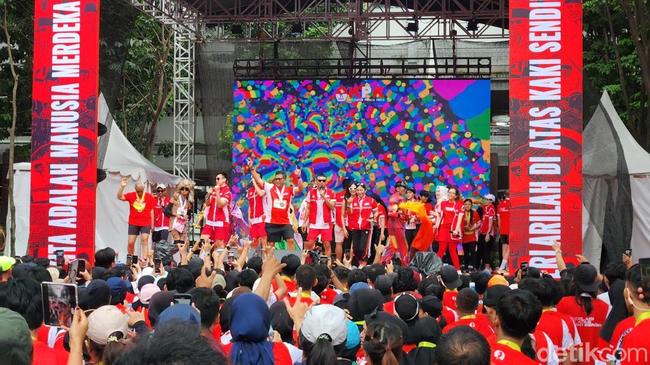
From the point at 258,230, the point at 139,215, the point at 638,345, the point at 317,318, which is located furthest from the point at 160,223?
the point at 638,345

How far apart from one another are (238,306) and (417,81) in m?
18.4

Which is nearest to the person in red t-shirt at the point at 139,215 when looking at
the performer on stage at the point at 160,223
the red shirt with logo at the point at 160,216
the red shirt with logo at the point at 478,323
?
the red shirt with logo at the point at 160,216

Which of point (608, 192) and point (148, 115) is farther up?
point (148, 115)

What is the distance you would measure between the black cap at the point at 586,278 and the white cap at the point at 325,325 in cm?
258

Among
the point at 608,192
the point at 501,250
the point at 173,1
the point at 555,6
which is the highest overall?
the point at 173,1

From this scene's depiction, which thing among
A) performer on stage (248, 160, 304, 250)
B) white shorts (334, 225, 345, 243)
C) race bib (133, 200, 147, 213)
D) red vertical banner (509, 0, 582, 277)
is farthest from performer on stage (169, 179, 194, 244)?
red vertical banner (509, 0, 582, 277)

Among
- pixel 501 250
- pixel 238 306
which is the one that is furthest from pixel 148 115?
pixel 238 306

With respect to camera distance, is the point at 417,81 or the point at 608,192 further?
the point at 417,81

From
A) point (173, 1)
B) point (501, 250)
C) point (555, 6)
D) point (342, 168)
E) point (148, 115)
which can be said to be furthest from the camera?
point (148, 115)

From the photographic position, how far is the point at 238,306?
3867mm

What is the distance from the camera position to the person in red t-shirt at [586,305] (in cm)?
588

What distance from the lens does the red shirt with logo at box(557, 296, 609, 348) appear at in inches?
231

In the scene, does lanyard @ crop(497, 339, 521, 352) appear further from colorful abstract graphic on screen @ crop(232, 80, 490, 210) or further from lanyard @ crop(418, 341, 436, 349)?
colorful abstract graphic on screen @ crop(232, 80, 490, 210)

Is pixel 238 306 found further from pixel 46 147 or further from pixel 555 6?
pixel 46 147
